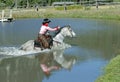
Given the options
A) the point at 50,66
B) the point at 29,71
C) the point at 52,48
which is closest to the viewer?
the point at 29,71

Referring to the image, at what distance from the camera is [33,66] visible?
58.6 feet

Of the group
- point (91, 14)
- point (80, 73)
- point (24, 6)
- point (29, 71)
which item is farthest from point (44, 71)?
point (24, 6)

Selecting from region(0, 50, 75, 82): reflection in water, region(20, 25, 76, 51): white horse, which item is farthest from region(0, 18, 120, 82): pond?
region(20, 25, 76, 51): white horse

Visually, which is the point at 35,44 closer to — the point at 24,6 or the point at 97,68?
the point at 97,68

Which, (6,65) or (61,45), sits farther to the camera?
(61,45)

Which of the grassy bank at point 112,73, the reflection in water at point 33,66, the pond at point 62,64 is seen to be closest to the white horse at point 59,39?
the pond at point 62,64

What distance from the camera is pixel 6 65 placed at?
18062 mm

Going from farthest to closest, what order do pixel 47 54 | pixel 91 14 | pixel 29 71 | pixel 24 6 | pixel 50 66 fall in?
pixel 24 6 → pixel 91 14 → pixel 47 54 → pixel 50 66 → pixel 29 71

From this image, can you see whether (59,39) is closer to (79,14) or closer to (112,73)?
(112,73)

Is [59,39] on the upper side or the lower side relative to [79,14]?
upper

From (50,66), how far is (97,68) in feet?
7.58

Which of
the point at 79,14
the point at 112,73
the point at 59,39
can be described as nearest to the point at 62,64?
the point at 112,73

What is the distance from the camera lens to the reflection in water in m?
15.4

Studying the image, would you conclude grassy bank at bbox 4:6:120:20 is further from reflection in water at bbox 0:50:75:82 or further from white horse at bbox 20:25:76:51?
reflection in water at bbox 0:50:75:82
